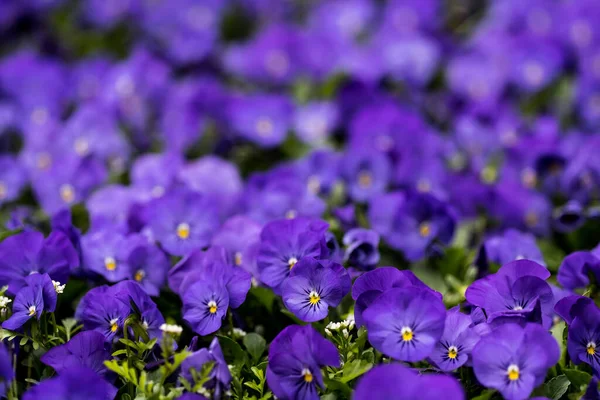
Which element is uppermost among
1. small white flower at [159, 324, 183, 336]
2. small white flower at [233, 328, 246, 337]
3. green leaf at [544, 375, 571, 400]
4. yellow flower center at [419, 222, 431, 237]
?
small white flower at [159, 324, 183, 336]

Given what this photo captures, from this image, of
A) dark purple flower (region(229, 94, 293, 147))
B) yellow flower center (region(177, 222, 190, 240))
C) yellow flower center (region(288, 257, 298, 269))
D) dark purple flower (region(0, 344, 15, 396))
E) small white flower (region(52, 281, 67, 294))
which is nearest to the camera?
dark purple flower (region(0, 344, 15, 396))

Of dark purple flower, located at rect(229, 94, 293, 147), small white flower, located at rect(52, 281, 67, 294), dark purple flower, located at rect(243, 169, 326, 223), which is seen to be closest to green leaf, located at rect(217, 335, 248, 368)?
small white flower, located at rect(52, 281, 67, 294)

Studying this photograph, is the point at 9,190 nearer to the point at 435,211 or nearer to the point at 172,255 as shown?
the point at 172,255

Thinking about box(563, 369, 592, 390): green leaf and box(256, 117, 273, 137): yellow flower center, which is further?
box(256, 117, 273, 137): yellow flower center

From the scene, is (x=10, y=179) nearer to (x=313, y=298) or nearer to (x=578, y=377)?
(x=313, y=298)

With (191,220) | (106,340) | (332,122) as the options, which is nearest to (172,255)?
(191,220)

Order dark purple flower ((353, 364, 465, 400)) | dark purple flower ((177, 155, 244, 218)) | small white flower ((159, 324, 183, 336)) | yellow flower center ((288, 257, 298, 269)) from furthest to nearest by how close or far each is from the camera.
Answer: dark purple flower ((177, 155, 244, 218))
yellow flower center ((288, 257, 298, 269))
small white flower ((159, 324, 183, 336))
dark purple flower ((353, 364, 465, 400))

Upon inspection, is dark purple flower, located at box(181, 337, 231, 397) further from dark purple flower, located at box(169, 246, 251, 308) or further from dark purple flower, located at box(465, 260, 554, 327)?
dark purple flower, located at box(465, 260, 554, 327)

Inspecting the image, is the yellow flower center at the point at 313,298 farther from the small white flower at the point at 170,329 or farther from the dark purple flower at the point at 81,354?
the dark purple flower at the point at 81,354

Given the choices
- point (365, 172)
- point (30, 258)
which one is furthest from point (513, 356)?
point (30, 258)
